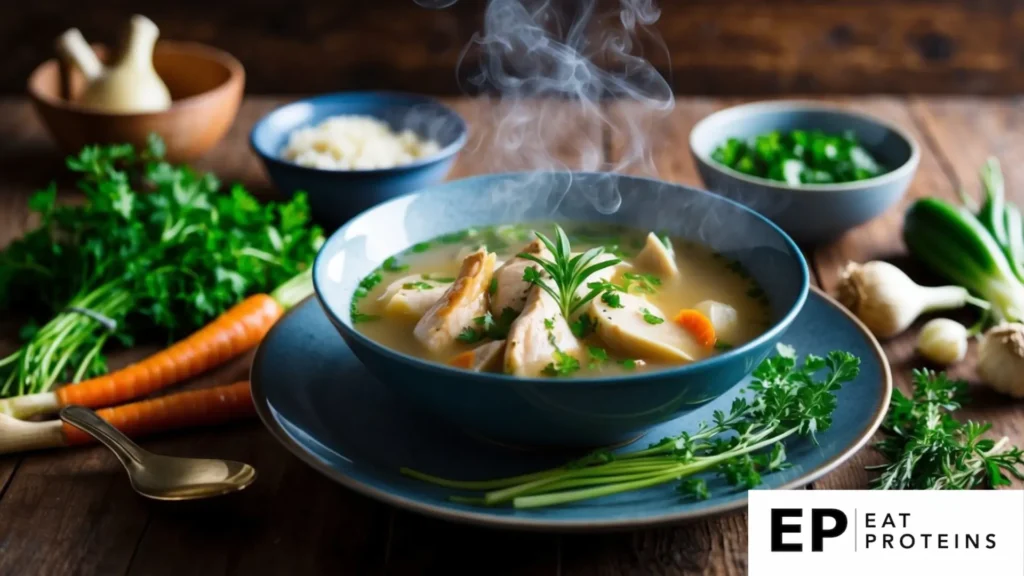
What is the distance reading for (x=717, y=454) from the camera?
1936 mm

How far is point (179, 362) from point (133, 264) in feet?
1.20

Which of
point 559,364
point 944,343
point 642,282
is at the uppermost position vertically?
point 559,364

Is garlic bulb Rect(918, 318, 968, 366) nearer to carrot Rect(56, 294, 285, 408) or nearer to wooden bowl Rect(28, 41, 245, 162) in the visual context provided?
carrot Rect(56, 294, 285, 408)

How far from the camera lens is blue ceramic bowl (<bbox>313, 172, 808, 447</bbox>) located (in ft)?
5.90

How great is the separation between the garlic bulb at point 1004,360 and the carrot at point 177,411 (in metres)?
1.67

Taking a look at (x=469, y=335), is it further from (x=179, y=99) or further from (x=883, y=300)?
(x=179, y=99)

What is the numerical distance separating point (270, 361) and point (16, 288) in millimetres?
1012

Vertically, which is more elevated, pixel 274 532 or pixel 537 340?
pixel 537 340

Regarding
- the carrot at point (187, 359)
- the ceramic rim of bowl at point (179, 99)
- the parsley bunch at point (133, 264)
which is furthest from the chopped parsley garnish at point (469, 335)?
the ceramic rim of bowl at point (179, 99)

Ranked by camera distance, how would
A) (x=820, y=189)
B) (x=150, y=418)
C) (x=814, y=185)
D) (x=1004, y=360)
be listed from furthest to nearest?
(x=814, y=185) < (x=820, y=189) < (x=1004, y=360) < (x=150, y=418)

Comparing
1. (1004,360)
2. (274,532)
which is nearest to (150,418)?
(274,532)

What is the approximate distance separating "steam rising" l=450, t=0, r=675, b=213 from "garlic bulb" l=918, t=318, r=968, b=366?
817mm

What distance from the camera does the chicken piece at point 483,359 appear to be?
2000 mm

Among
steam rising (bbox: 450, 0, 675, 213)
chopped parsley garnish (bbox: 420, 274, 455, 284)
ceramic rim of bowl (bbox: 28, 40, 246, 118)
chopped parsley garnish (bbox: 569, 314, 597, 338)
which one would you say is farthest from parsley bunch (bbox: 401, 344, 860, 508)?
ceramic rim of bowl (bbox: 28, 40, 246, 118)
